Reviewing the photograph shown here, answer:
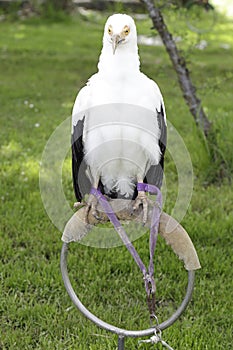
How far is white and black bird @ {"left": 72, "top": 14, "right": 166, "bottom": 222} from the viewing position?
207cm

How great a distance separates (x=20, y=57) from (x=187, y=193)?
671 cm

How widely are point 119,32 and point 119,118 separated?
315 mm

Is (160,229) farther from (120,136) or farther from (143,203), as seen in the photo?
(120,136)

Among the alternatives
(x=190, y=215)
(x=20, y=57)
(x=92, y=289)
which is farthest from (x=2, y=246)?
(x=20, y=57)

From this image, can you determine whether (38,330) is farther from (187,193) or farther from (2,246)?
(187,193)

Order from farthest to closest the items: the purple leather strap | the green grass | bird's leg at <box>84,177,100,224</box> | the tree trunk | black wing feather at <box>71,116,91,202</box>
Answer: the tree trunk
the green grass
black wing feather at <box>71,116,91,202</box>
bird's leg at <box>84,177,100,224</box>
the purple leather strap

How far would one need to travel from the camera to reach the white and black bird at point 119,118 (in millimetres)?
2072

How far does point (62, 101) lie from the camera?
6.83 meters

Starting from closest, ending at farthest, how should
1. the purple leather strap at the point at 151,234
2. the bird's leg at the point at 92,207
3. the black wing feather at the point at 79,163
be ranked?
the purple leather strap at the point at 151,234
the bird's leg at the point at 92,207
the black wing feather at the point at 79,163

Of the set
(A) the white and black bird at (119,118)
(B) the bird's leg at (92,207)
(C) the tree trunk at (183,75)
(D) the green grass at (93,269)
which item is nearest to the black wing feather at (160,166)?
(A) the white and black bird at (119,118)

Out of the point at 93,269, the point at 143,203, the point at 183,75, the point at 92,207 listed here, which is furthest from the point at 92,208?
the point at 183,75

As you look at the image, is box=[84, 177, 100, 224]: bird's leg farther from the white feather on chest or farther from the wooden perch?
the white feather on chest

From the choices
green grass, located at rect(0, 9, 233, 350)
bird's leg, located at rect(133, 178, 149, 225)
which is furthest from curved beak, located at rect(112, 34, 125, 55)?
green grass, located at rect(0, 9, 233, 350)

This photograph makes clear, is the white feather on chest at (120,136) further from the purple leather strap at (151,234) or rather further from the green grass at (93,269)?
the green grass at (93,269)
